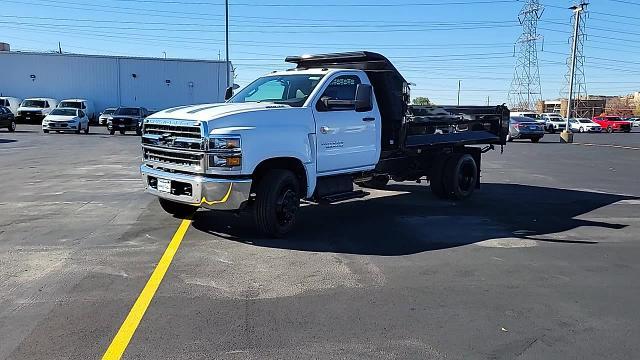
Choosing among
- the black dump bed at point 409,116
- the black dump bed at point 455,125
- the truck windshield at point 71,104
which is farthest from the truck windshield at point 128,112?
the black dump bed at point 455,125

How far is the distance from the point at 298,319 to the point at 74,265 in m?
2.85

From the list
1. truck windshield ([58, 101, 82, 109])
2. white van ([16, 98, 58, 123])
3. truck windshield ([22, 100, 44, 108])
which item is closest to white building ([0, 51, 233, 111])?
truck windshield ([22, 100, 44, 108])

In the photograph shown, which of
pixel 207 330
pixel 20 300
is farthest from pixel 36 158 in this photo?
pixel 207 330

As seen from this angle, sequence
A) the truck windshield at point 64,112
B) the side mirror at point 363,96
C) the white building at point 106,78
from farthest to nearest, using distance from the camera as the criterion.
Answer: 1. the white building at point 106,78
2. the truck windshield at point 64,112
3. the side mirror at point 363,96

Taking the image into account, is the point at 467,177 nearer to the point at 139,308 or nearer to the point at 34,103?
the point at 139,308

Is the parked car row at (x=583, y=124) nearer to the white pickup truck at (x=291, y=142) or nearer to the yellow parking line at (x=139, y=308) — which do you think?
the white pickup truck at (x=291, y=142)

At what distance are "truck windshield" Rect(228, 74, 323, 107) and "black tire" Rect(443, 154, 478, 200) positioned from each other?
3.84 metres

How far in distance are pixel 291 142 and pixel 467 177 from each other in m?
5.26

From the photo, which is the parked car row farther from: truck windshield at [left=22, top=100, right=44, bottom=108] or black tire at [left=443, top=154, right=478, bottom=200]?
black tire at [left=443, top=154, right=478, bottom=200]

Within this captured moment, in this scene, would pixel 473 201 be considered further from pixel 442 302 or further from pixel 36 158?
pixel 36 158

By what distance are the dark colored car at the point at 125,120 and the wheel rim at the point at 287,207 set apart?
1120 inches

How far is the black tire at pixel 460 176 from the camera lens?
10.7m

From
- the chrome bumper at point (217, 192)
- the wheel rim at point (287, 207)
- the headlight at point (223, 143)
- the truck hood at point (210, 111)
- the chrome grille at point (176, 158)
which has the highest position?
the truck hood at point (210, 111)

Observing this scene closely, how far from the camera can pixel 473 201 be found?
10.9 metres
